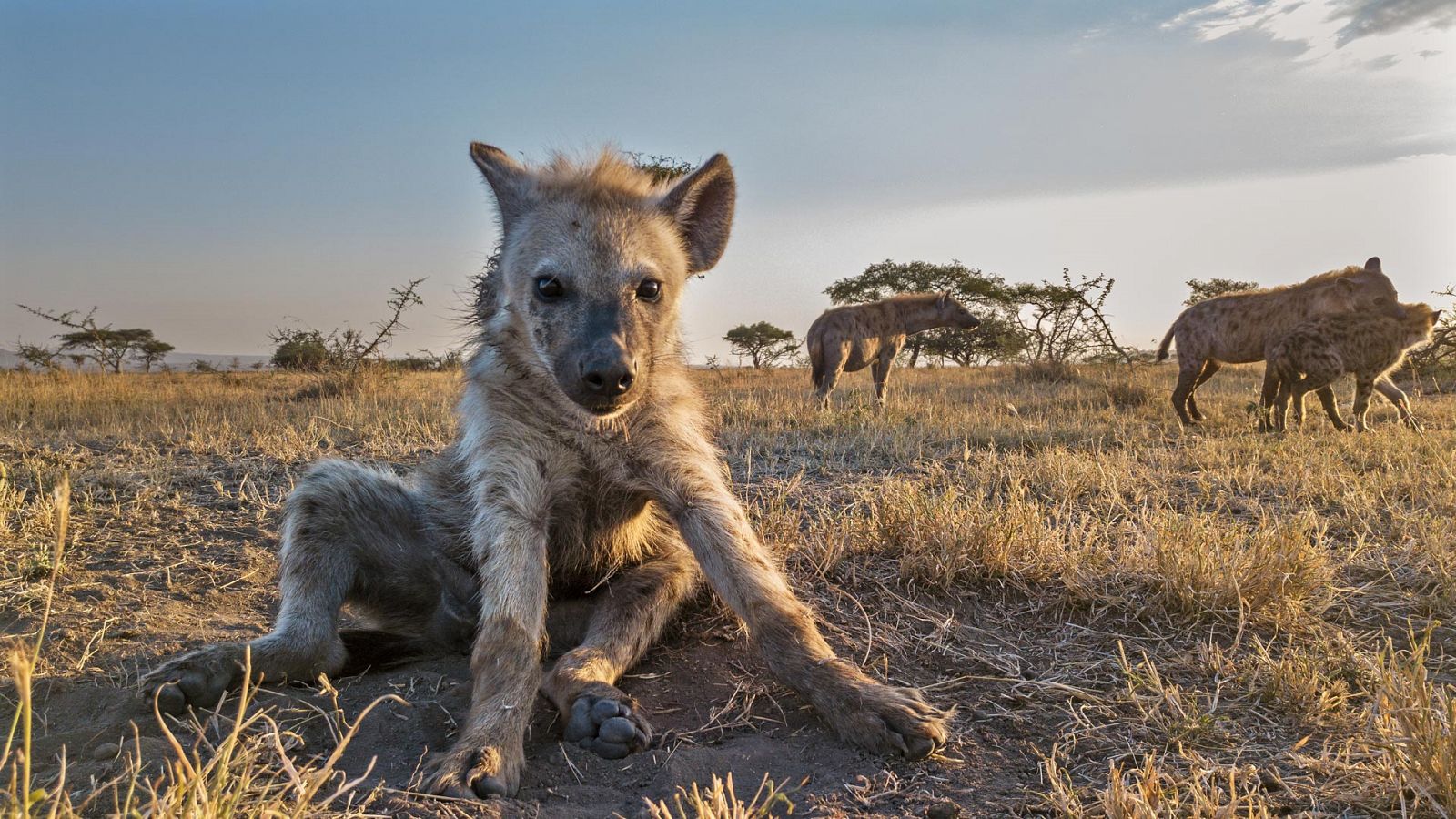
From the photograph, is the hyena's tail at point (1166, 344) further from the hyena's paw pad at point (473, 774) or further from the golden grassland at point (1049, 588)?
the hyena's paw pad at point (473, 774)

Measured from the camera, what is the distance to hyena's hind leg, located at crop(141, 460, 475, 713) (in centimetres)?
217

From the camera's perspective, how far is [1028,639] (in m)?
2.43

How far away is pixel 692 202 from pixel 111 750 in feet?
6.37

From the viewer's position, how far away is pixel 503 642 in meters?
1.93

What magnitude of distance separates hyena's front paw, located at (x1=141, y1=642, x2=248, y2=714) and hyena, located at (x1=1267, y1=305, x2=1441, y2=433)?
7.25 meters

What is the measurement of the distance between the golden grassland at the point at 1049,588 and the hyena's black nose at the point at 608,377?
0.84 m

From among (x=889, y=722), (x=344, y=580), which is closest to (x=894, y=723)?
(x=889, y=722)

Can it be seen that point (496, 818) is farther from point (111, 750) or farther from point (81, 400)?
point (81, 400)

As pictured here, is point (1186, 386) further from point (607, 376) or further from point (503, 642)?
point (503, 642)

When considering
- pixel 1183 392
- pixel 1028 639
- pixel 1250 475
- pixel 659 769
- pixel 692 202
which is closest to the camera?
pixel 659 769

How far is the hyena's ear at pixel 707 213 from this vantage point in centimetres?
270

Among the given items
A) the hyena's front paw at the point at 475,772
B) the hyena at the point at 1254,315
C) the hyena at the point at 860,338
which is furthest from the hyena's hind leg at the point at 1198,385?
the hyena's front paw at the point at 475,772

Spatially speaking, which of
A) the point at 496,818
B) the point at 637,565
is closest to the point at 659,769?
the point at 496,818

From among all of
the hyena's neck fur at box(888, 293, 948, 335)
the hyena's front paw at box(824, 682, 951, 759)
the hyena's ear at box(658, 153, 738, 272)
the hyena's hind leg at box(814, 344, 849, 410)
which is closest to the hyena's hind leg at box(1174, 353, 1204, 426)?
the hyena's hind leg at box(814, 344, 849, 410)
